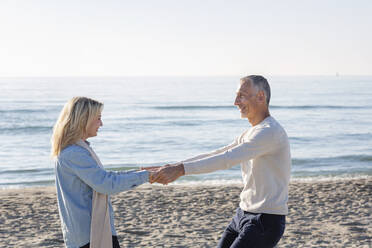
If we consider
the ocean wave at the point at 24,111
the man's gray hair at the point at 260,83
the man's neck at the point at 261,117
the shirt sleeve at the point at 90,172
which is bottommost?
the ocean wave at the point at 24,111

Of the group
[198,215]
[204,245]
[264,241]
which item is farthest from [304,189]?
[264,241]

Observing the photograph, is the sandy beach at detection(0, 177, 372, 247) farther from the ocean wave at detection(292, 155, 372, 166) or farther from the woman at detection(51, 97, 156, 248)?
the ocean wave at detection(292, 155, 372, 166)

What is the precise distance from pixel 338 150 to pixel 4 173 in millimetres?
12785

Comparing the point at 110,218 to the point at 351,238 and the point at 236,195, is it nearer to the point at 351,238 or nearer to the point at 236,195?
the point at 351,238

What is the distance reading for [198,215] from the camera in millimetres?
9094

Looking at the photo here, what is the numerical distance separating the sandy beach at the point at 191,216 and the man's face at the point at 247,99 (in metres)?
3.88

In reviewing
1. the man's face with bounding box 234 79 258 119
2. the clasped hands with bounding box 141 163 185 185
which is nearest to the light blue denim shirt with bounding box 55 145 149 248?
the clasped hands with bounding box 141 163 185 185

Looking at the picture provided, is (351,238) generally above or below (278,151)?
below

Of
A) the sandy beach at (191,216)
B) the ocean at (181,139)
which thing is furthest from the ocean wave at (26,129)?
the sandy beach at (191,216)

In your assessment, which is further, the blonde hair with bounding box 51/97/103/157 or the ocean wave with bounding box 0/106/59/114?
the ocean wave with bounding box 0/106/59/114

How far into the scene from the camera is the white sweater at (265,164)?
3492mm

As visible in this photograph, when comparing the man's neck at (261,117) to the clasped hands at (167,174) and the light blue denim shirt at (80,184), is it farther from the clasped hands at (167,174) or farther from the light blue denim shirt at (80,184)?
the light blue denim shirt at (80,184)

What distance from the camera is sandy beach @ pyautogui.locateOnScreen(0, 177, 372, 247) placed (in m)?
7.51

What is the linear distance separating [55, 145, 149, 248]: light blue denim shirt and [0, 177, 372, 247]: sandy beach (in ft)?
13.3
